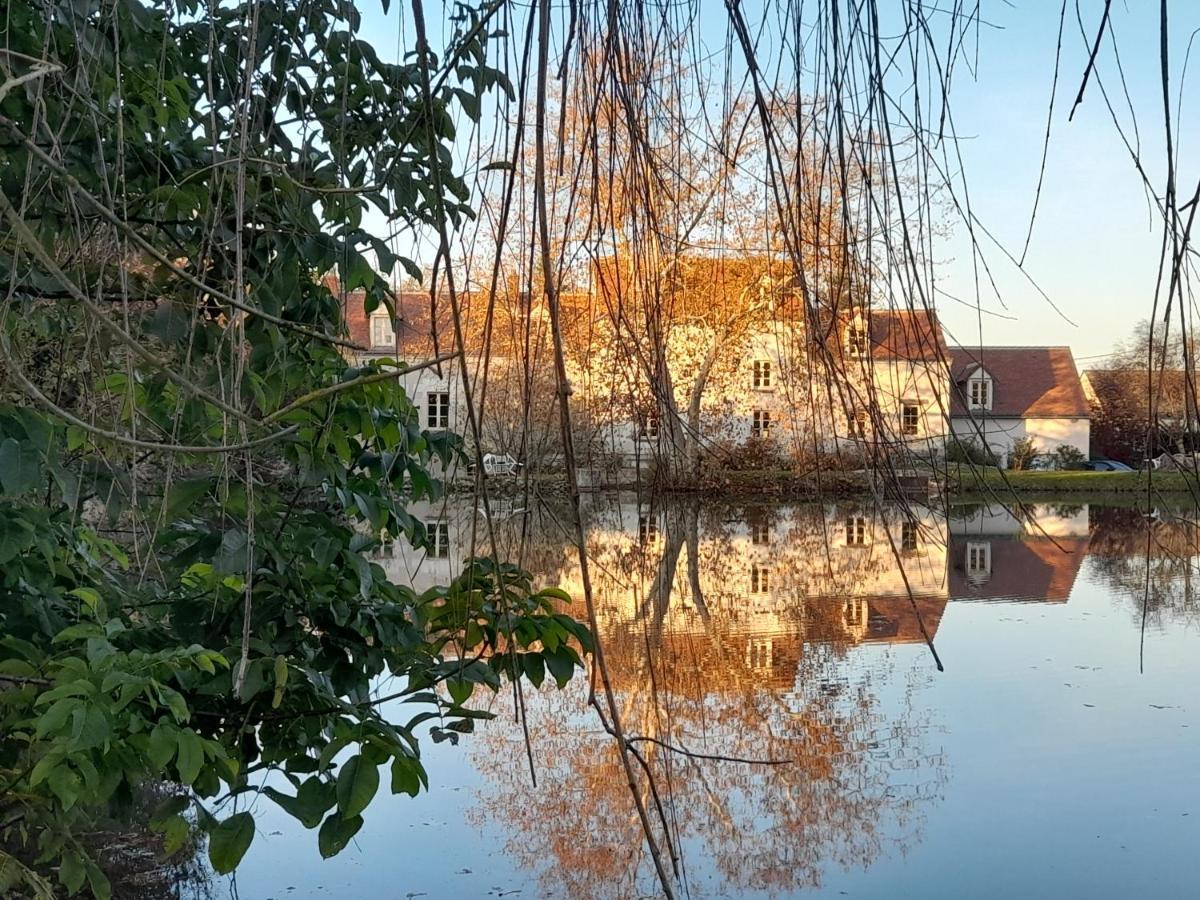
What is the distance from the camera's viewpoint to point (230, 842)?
1.38 metres

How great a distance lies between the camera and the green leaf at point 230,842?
1.36m

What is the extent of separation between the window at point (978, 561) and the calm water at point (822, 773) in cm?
233

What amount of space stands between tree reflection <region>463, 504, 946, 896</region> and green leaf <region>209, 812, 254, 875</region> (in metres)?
0.63

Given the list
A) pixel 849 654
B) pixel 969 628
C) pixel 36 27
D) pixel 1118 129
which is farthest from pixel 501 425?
pixel 969 628

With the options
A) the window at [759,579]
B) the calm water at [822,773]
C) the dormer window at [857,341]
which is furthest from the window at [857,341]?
the window at [759,579]

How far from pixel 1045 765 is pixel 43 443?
150 inches

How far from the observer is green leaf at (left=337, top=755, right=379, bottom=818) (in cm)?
130

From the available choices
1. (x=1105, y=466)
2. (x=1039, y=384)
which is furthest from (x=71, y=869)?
(x=1105, y=466)

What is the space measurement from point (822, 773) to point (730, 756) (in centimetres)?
150

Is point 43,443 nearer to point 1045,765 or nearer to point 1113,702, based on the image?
point 1045,765

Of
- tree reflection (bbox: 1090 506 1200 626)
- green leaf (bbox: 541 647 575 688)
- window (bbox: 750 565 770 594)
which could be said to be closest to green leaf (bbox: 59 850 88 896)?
green leaf (bbox: 541 647 575 688)

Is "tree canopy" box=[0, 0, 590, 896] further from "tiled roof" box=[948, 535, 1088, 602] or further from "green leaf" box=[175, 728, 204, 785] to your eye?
"tiled roof" box=[948, 535, 1088, 602]

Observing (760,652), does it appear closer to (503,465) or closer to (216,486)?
(216,486)

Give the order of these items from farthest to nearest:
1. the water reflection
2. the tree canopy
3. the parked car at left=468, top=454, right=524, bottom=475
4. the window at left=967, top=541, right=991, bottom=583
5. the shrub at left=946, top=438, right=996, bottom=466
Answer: the window at left=967, top=541, right=991, bottom=583 < the water reflection < the tree canopy < the parked car at left=468, top=454, right=524, bottom=475 < the shrub at left=946, top=438, right=996, bottom=466
